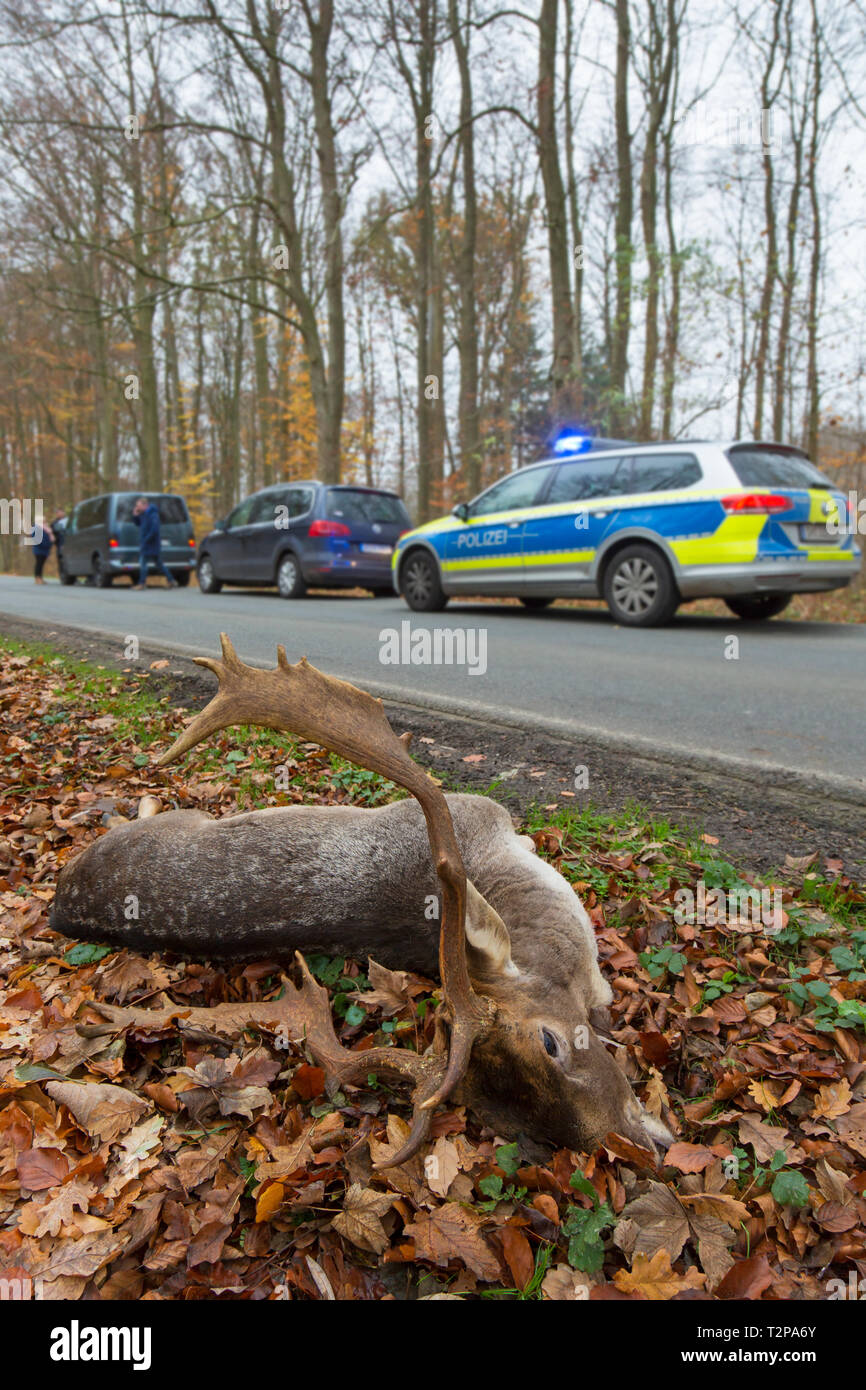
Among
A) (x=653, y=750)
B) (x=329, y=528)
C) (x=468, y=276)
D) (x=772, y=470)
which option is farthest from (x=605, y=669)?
(x=468, y=276)

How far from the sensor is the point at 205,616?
37.0ft

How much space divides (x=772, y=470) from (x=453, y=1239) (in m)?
9.49

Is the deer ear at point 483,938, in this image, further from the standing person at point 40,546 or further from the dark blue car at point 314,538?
the standing person at point 40,546

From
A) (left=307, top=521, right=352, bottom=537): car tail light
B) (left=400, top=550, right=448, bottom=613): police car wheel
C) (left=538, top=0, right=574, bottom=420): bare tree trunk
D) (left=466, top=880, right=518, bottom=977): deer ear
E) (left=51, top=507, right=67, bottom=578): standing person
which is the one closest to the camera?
(left=466, top=880, right=518, bottom=977): deer ear

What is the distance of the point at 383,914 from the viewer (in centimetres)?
286

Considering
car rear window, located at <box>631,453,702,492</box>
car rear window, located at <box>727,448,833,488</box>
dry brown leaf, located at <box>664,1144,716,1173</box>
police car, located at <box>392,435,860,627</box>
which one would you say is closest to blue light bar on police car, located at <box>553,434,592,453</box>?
police car, located at <box>392,435,860,627</box>

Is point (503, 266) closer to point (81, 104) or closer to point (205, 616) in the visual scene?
point (81, 104)

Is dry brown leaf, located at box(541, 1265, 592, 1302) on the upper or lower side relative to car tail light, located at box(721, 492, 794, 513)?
lower

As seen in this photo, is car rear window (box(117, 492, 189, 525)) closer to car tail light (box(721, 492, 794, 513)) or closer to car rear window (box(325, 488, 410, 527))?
car rear window (box(325, 488, 410, 527))

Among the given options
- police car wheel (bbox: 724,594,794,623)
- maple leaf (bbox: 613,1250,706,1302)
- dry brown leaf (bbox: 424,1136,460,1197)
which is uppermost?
police car wheel (bbox: 724,594,794,623)

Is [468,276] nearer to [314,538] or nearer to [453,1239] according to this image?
[314,538]

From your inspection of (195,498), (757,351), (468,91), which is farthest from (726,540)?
(195,498)

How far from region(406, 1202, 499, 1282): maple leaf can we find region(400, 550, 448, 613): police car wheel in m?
11.1

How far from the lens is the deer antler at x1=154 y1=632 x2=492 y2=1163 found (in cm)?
202
